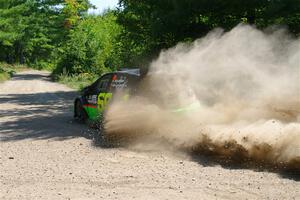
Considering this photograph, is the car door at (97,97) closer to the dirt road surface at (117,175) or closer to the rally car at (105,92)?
the rally car at (105,92)

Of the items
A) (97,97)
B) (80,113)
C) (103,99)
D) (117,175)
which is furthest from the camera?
(80,113)

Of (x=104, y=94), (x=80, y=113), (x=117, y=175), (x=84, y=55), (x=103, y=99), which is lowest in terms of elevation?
(x=117, y=175)

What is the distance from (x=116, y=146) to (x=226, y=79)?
2.92m

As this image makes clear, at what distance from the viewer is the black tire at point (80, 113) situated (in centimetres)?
1329

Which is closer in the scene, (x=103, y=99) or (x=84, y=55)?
(x=103, y=99)

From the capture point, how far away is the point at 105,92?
11867 mm

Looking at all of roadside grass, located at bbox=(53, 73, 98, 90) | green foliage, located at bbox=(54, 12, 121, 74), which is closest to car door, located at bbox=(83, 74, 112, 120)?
roadside grass, located at bbox=(53, 73, 98, 90)

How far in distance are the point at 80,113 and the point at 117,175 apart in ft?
21.2

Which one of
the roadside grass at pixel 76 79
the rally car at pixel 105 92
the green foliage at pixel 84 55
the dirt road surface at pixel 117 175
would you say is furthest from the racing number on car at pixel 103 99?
the green foliage at pixel 84 55

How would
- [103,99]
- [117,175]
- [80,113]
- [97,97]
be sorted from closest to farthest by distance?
[117,175] < [103,99] < [97,97] < [80,113]

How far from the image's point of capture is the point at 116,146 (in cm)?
991

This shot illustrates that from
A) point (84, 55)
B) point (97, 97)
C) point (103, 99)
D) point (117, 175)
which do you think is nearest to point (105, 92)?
point (103, 99)

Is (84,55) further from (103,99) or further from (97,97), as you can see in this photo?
(103,99)

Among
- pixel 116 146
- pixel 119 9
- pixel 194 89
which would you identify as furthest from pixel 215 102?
pixel 119 9
